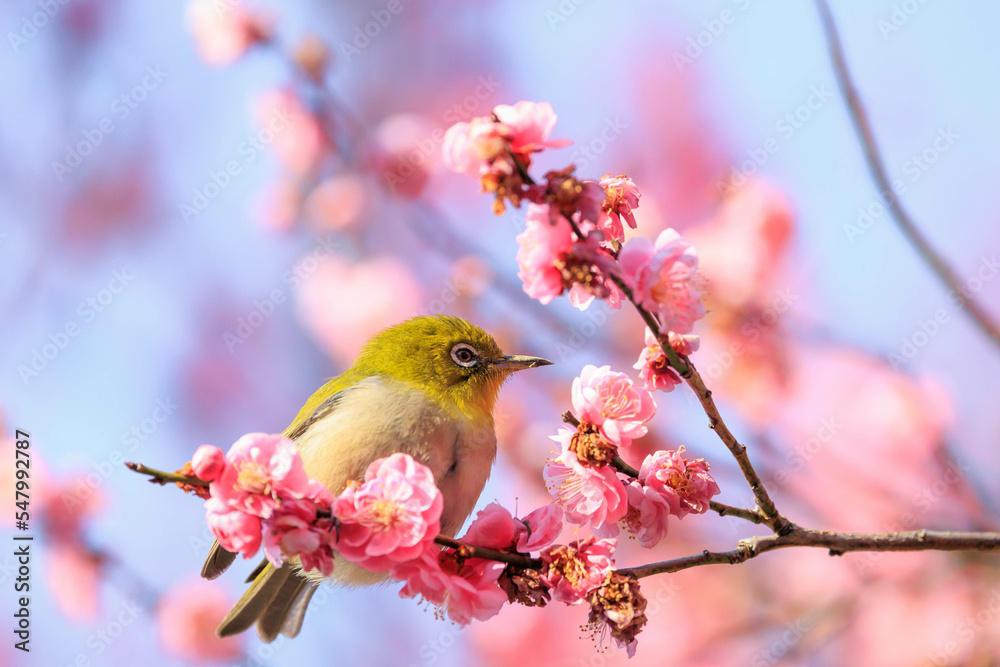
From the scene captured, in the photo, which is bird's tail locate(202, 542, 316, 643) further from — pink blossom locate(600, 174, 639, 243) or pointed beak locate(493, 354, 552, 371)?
pink blossom locate(600, 174, 639, 243)

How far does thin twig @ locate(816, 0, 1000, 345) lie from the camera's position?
2188 millimetres

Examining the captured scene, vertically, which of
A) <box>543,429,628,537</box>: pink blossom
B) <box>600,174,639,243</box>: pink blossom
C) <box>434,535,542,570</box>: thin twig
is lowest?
<box>434,535,542,570</box>: thin twig

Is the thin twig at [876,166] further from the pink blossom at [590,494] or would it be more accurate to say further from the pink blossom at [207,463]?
the pink blossom at [207,463]

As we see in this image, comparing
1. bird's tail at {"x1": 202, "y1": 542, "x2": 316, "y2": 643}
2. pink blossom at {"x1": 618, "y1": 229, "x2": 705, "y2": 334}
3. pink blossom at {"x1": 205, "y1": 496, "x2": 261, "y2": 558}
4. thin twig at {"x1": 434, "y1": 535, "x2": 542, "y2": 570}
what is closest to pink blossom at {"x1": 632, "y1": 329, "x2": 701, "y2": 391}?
pink blossom at {"x1": 618, "y1": 229, "x2": 705, "y2": 334}

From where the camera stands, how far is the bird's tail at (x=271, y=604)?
2750 mm

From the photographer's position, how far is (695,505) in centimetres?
189

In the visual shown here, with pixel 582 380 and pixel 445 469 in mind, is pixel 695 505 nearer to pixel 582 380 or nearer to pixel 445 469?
pixel 582 380

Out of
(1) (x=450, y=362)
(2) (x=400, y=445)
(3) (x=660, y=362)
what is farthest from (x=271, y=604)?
(3) (x=660, y=362)

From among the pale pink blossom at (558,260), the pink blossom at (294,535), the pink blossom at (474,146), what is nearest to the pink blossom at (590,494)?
the pale pink blossom at (558,260)

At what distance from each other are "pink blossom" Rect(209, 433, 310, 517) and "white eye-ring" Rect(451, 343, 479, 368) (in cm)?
134

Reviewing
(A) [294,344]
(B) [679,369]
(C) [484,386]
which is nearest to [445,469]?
(C) [484,386]

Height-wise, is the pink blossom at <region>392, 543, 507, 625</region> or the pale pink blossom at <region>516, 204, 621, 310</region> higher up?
the pale pink blossom at <region>516, 204, 621, 310</region>

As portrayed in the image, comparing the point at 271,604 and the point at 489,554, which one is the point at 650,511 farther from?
the point at 271,604

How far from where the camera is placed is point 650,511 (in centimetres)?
187
